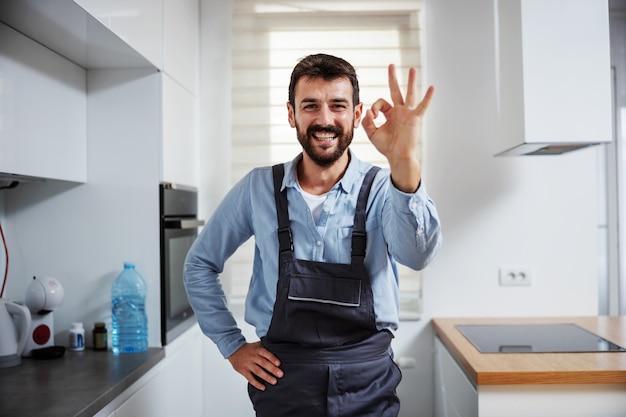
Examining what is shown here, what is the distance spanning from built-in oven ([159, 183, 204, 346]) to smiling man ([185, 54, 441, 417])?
70cm

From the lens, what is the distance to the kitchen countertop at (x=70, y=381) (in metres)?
1.54

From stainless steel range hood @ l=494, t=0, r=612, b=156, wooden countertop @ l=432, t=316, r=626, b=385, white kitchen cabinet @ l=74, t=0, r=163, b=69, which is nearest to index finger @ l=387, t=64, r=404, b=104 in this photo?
white kitchen cabinet @ l=74, t=0, r=163, b=69

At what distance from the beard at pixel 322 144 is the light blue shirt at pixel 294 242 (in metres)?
0.07

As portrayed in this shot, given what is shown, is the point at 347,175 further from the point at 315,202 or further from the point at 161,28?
the point at 161,28

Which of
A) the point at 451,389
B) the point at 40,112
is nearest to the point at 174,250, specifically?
the point at 40,112

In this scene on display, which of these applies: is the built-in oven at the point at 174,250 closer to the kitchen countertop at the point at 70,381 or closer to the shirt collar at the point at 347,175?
the kitchen countertop at the point at 70,381

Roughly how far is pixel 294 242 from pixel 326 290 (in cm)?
16

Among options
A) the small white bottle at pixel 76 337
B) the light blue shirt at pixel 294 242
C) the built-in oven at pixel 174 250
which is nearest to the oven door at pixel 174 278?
the built-in oven at pixel 174 250

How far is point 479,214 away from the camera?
9.39 ft

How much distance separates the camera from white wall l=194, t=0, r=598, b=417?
285 centimetres

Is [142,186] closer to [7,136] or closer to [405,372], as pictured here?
[7,136]

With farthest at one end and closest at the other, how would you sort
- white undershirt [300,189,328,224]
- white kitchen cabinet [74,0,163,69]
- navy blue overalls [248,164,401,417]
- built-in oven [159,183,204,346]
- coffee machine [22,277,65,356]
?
built-in oven [159,183,204,346] < coffee machine [22,277,65,356] < white kitchen cabinet [74,0,163,69] < white undershirt [300,189,328,224] < navy blue overalls [248,164,401,417]

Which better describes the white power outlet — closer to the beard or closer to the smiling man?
the smiling man

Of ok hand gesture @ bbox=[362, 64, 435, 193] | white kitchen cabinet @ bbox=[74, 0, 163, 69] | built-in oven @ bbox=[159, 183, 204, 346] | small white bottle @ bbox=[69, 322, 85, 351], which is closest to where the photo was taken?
ok hand gesture @ bbox=[362, 64, 435, 193]
